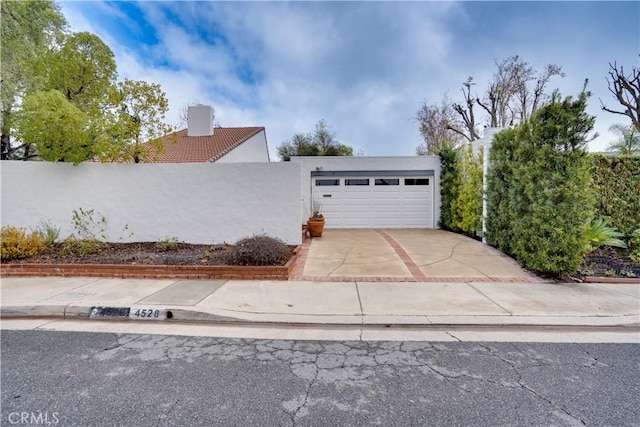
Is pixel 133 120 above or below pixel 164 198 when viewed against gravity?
above

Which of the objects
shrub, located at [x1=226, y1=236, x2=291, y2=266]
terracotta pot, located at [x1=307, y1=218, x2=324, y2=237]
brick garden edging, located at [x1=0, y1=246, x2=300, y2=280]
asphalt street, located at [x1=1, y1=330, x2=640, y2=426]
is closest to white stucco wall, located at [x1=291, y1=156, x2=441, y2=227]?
terracotta pot, located at [x1=307, y1=218, x2=324, y2=237]

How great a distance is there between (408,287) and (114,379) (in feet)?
14.4

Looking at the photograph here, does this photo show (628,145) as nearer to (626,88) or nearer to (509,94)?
(626,88)

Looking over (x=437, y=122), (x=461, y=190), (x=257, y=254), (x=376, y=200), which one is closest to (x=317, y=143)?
(x=437, y=122)

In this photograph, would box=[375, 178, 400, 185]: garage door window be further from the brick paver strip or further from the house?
the house

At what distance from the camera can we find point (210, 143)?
15.4 meters

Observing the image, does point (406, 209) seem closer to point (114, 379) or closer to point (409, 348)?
Result: point (409, 348)

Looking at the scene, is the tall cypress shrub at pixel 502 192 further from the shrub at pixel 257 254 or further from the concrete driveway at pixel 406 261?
the shrub at pixel 257 254

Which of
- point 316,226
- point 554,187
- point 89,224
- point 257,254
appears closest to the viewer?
point 554,187

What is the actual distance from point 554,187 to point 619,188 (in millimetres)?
4021

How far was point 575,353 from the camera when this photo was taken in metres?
3.23

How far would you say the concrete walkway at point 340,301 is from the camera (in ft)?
13.3

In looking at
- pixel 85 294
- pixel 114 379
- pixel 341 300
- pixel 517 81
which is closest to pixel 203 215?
pixel 85 294

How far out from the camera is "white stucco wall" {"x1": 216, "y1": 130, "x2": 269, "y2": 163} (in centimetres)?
1398
